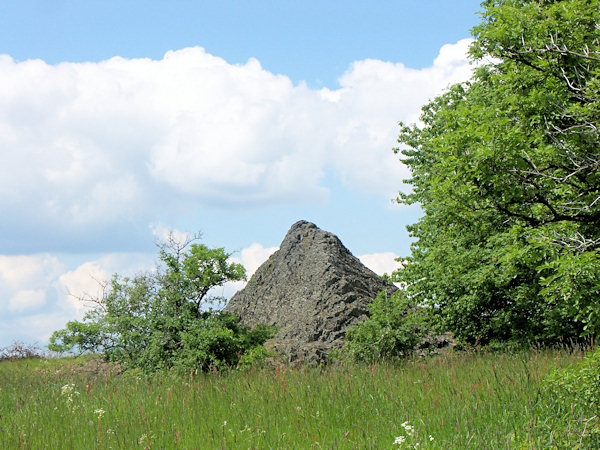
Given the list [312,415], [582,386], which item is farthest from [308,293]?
[582,386]

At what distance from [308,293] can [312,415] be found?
11632 mm

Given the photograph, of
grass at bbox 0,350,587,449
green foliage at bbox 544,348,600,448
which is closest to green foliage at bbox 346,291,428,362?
grass at bbox 0,350,587,449

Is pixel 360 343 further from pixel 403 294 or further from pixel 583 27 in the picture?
pixel 583 27

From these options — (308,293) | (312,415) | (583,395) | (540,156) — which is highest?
(540,156)

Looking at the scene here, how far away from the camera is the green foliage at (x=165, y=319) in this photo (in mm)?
13570

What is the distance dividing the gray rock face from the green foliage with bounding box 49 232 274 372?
322cm

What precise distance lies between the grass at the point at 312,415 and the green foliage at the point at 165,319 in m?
A: 3.28

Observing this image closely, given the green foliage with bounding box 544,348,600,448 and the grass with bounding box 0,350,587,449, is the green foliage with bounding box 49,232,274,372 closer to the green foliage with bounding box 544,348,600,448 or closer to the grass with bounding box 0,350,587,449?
the grass with bounding box 0,350,587,449

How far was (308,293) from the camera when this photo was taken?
19.2m

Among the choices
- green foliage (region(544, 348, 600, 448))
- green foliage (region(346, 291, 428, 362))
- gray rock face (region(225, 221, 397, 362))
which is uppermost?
gray rock face (region(225, 221, 397, 362))

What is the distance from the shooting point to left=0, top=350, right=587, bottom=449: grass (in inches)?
259

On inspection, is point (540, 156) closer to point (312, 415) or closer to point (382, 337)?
point (382, 337)

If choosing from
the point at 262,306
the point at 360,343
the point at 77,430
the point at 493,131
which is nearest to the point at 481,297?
the point at 360,343

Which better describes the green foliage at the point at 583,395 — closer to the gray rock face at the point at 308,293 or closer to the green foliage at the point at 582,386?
the green foliage at the point at 582,386
